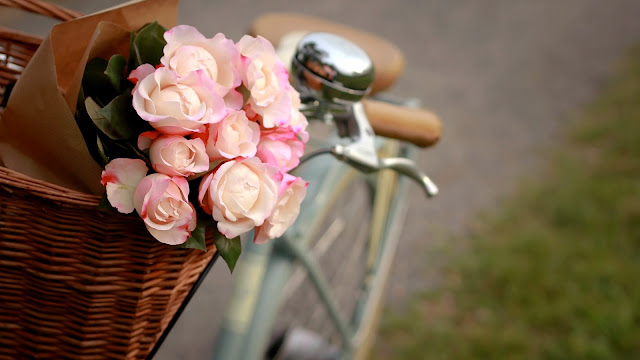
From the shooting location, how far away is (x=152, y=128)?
671mm

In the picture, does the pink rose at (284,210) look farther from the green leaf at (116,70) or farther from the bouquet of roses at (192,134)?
the green leaf at (116,70)

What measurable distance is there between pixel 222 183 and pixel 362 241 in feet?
5.36

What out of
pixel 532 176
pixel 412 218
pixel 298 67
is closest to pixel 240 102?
pixel 298 67

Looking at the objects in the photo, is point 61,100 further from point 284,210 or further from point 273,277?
point 273,277

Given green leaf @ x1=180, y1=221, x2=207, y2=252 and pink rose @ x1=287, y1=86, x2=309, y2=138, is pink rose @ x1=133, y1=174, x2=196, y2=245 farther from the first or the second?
pink rose @ x1=287, y1=86, x2=309, y2=138

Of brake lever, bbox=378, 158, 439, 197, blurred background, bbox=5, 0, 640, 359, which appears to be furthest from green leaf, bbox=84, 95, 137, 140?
brake lever, bbox=378, 158, 439, 197

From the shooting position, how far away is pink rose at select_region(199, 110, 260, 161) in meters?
0.66

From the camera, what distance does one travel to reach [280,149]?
28.6 inches

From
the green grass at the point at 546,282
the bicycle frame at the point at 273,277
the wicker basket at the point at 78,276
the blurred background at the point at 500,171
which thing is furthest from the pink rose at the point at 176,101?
the green grass at the point at 546,282

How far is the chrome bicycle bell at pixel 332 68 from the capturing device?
91 cm

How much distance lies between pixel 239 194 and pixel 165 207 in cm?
7

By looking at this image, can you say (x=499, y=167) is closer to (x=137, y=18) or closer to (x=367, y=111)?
(x=367, y=111)

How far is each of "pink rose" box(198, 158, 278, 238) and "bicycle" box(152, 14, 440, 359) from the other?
238mm

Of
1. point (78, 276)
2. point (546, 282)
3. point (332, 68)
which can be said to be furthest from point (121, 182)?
point (546, 282)
